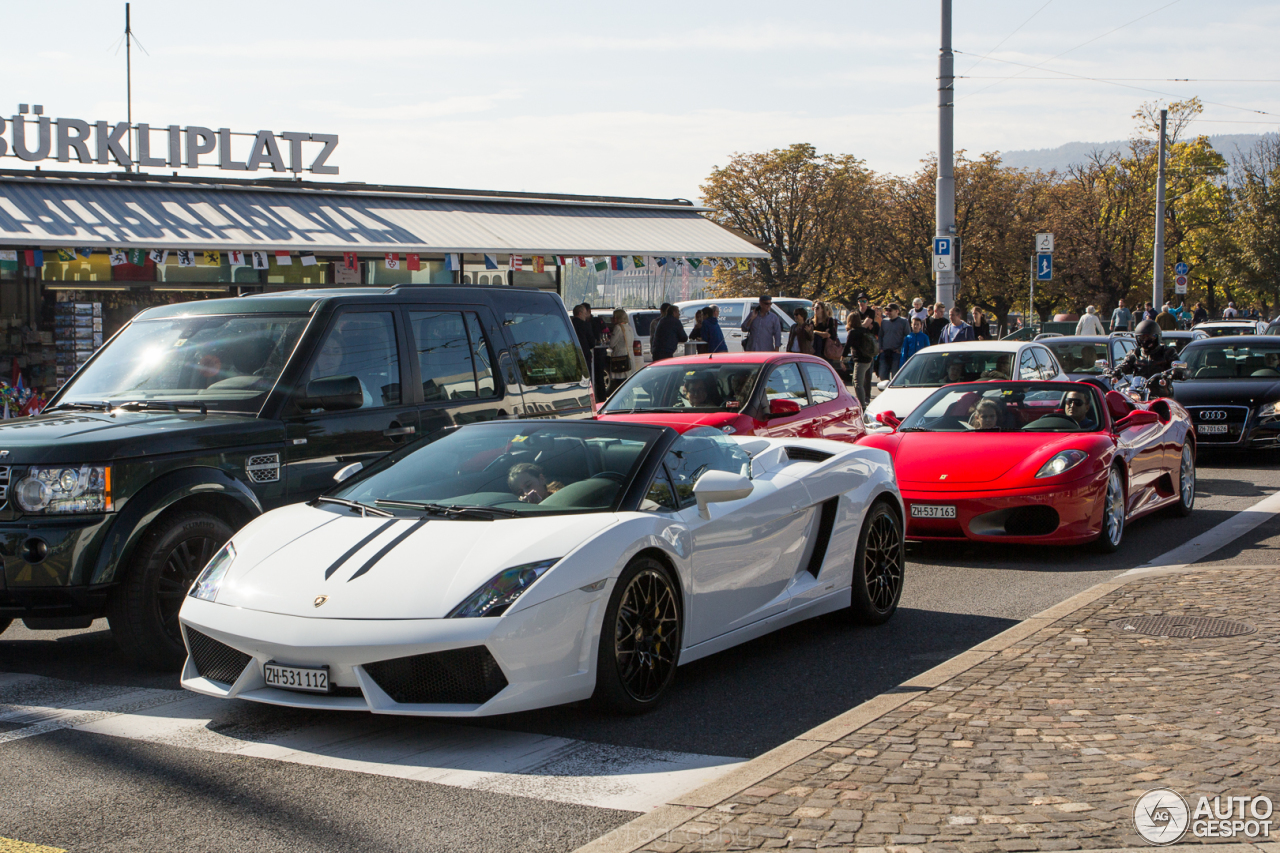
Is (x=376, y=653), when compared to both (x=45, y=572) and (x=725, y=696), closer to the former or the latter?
(x=725, y=696)

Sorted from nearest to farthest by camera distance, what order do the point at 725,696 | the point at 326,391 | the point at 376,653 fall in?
the point at 376,653
the point at 725,696
the point at 326,391

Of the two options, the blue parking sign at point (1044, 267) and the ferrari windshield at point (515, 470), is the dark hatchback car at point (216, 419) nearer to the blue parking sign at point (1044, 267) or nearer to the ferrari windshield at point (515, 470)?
the ferrari windshield at point (515, 470)

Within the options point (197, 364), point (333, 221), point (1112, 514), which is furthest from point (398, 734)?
point (333, 221)

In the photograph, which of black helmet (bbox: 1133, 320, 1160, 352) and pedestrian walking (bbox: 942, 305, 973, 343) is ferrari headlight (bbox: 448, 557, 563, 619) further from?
pedestrian walking (bbox: 942, 305, 973, 343)

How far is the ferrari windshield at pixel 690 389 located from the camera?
11.6m

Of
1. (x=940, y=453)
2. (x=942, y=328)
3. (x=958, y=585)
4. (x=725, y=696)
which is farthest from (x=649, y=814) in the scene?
(x=942, y=328)

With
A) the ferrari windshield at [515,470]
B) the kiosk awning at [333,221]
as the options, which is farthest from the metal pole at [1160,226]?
the ferrari windshield at [515,470]

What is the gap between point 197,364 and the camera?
735 centimetres

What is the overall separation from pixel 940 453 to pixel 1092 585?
1.85 m

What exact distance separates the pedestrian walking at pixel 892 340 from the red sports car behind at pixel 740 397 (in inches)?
386

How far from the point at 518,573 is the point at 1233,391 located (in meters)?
13.4

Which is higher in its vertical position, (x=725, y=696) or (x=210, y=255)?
(x=210, y=255)

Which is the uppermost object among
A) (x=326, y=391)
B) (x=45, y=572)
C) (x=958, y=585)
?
(x=326, y=391)

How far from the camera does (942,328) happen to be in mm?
20156
